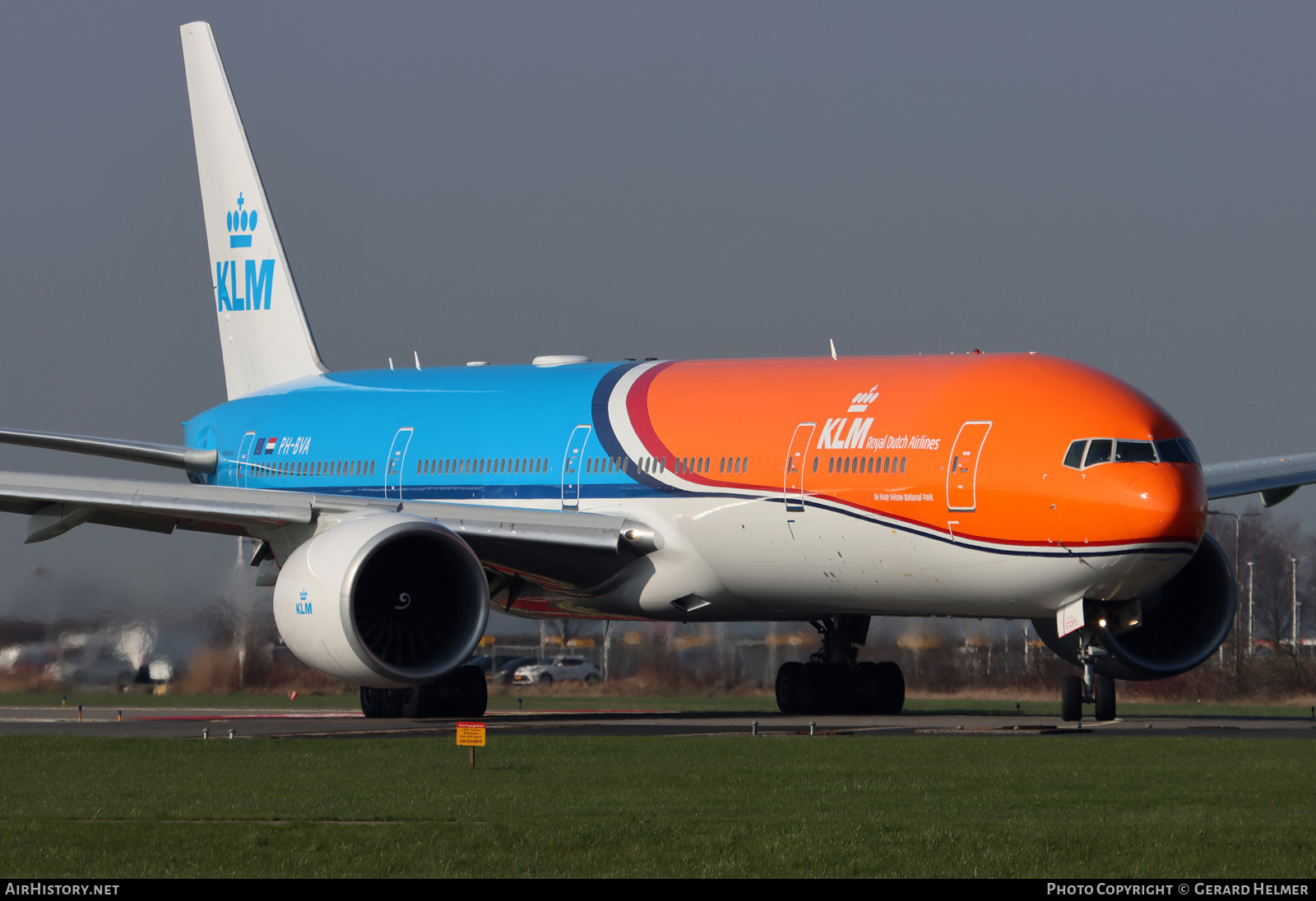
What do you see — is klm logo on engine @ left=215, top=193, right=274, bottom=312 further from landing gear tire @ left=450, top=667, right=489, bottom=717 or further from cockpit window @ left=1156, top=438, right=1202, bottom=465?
cockpit window @ left=1156, top=438, right=1202, bottom=465

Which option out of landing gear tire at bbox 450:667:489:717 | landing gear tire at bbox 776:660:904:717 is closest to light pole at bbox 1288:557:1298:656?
landing gear tire at bbox 776:660:904:717

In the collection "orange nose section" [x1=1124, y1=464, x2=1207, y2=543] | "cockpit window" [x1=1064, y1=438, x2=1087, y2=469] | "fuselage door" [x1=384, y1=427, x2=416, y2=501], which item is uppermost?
"fuselage door" [x1=384, y1=427, x2=416, y2=501]

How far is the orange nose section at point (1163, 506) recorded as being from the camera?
66.4 feet

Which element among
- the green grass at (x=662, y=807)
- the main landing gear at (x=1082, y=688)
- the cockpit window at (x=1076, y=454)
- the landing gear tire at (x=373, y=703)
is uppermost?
the cockpit window at (x=1076, y=454)

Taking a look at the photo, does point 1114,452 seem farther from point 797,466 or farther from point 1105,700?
point 1105,700

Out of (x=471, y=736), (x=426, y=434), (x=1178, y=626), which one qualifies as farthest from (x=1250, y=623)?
(x=471, y=736)

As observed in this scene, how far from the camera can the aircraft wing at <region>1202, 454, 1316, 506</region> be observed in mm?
25781

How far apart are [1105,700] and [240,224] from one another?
1614cm

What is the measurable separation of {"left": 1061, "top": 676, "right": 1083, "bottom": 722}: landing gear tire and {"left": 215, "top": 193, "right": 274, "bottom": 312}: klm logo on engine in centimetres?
1526

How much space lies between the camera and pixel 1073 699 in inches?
866

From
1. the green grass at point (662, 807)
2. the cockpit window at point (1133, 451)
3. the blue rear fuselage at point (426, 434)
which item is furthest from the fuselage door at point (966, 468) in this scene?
the blue rear fuselage at point (426, 434)

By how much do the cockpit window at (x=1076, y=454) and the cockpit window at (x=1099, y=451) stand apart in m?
0.06

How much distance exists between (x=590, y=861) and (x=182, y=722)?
1425cm

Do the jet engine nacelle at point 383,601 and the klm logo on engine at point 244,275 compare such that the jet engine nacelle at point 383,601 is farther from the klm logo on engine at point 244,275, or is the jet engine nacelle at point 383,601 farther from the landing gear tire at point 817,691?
the klm logo on engine at point 244,275
